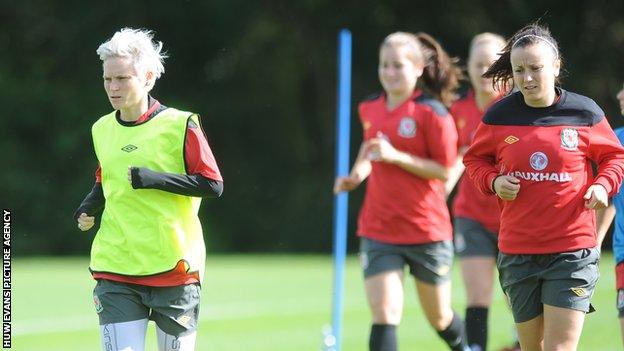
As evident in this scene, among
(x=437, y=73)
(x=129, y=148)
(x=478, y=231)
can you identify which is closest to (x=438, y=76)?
(x=437, y=73)

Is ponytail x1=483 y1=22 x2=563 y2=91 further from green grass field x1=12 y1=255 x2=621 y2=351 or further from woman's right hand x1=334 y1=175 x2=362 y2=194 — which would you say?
green grass field x1=12 y1=255 x2=621 y2=351

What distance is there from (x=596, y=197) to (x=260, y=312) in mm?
6614

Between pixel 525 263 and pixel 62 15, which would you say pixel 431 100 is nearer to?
pixel 525 263

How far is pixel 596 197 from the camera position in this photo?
5.05 meters

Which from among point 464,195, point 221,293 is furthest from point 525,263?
point 221,293

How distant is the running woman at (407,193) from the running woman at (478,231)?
492 millimetres

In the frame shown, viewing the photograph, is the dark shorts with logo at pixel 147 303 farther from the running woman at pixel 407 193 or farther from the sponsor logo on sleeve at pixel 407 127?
the sponsor logo on sleeve at pixel 407 127

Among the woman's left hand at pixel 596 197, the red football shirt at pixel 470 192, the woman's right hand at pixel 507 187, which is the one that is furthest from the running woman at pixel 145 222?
the red football shirt at pixel 470 192

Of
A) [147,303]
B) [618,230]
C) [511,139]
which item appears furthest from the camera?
[618,230]

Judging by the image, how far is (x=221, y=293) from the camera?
12969 mm

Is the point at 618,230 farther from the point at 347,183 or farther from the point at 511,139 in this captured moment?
the point at 347,183

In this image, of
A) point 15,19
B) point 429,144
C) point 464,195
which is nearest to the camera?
point 429,144

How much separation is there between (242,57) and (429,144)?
15.7 metres

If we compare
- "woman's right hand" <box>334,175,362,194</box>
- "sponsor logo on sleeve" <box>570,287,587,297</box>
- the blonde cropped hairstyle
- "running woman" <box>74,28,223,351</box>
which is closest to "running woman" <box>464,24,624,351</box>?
"sponsor logo on sleeve" <box>570,287,587,297</box>
